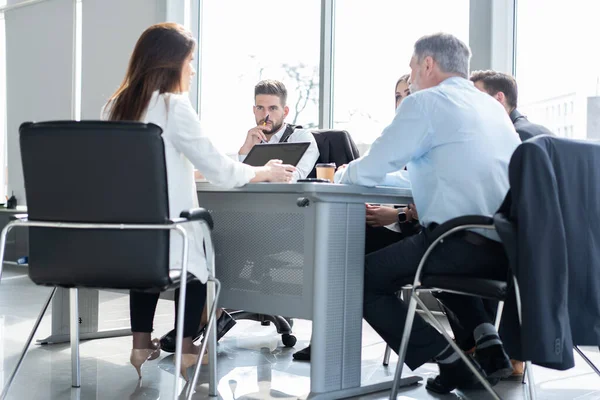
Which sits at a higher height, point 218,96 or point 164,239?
point 218,96

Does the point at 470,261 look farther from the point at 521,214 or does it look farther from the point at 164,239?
the point at 164,239

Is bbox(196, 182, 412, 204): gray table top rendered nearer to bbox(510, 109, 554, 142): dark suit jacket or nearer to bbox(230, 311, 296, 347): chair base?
bbox(510, 109, 554, 142): dark suit jacket

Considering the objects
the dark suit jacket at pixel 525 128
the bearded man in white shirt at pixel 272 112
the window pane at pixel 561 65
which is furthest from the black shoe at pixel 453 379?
the window pane at pixel 561 65

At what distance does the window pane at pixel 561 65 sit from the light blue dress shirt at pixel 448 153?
222 cm

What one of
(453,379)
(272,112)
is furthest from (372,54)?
(453,379)

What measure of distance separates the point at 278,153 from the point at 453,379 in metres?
1.13

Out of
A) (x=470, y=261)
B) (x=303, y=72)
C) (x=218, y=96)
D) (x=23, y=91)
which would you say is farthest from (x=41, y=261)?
(x=23, y=91)

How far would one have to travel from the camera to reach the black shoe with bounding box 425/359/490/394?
2.72 meters

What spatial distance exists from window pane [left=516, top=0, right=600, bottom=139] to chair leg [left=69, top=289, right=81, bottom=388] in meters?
3.19

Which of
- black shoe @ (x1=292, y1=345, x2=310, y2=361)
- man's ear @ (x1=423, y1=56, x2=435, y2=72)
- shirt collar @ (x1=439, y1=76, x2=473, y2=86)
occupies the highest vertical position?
man's ear @ (x1=423, y1=56, x2=435, y2=72)

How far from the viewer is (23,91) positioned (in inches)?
308

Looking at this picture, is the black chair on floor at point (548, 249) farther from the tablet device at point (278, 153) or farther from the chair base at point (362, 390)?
the tablet device at point (278, 153)

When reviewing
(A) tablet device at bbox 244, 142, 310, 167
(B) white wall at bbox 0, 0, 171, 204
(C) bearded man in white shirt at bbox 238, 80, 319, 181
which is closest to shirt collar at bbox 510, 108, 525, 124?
(C) bearded man in white shirt at bbox 238, 80, 319, 181

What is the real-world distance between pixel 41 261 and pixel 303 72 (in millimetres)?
4057
